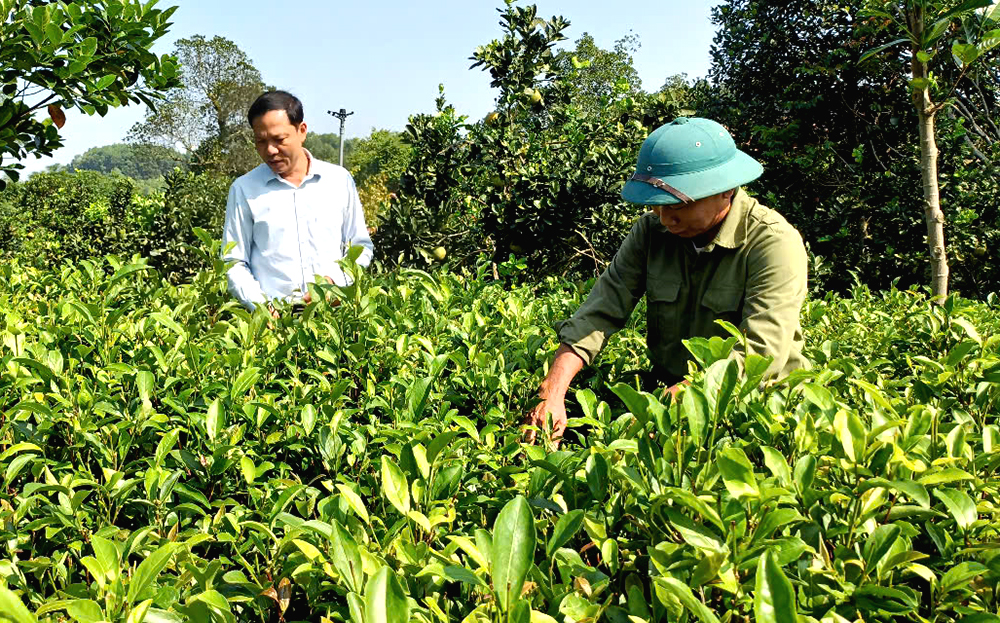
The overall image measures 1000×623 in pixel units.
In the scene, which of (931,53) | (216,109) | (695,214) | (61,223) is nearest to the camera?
(695,214)

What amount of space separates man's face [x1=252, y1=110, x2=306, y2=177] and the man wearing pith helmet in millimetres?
1833

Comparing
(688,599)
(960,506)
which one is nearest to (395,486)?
(688,599)

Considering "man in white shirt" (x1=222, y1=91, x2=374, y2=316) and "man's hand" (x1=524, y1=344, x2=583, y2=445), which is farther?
"man in white shirt" (x1=222, y1=91, x2=374, y2=316)

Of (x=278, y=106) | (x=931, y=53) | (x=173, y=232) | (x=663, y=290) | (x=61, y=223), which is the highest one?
(x=931, y=53)

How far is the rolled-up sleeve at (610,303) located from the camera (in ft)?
7.93

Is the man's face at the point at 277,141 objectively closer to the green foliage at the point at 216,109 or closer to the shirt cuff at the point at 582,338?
the shirt cuff at the point at 582,338

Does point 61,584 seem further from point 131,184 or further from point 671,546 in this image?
point 131,184

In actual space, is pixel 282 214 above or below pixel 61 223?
below

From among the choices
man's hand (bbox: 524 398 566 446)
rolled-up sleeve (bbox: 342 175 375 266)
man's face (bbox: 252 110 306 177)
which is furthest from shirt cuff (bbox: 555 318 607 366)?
man's face (bbox: 252 110 306 177)

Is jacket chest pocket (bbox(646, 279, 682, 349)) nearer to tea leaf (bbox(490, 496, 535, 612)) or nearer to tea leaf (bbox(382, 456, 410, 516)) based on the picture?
tea leaf (bbox(382, 456, 410, 516))

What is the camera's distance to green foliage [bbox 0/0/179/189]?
3.64m

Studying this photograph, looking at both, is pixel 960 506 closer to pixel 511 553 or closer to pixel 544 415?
pixel 511 553

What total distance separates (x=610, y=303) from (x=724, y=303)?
0.36 metres

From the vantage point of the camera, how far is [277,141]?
3.76 metres
